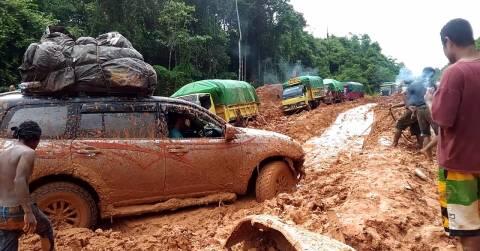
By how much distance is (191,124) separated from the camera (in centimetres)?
622

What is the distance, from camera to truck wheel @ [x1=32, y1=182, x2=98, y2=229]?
493cm

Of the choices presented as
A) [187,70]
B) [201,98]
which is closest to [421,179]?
[201,98]

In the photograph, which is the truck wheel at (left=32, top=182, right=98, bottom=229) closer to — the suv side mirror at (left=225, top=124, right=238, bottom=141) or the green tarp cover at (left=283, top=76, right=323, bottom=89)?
the suv side mirror at (left=225, top=124, right=238, bottom=141)

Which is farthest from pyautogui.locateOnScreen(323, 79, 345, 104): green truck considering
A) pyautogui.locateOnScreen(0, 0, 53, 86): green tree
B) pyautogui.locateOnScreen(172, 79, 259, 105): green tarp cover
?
pyautogui.locateOnScreen(0, 0, 53, 86): green tree

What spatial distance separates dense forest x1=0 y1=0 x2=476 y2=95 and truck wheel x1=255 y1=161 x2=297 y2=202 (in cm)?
1450

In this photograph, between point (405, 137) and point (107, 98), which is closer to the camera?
point (107, 98)

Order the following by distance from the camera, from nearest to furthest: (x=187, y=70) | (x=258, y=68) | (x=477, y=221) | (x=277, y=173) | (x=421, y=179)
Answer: (x=477, y=221), (x=277, y=173), (x=421, y=179), (x=187, y=70), (x=258, y=68)

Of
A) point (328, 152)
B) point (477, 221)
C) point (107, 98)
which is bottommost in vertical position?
point (328, 152)

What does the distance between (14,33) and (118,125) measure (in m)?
15.2

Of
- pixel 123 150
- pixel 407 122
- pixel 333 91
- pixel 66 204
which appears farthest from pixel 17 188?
pixel 333 91

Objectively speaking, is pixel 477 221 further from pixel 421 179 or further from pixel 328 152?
pixel 328 152

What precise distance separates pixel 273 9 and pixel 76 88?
39.0 meters

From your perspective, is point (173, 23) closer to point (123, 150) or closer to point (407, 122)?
point (407, 122)

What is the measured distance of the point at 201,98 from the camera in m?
17.8
